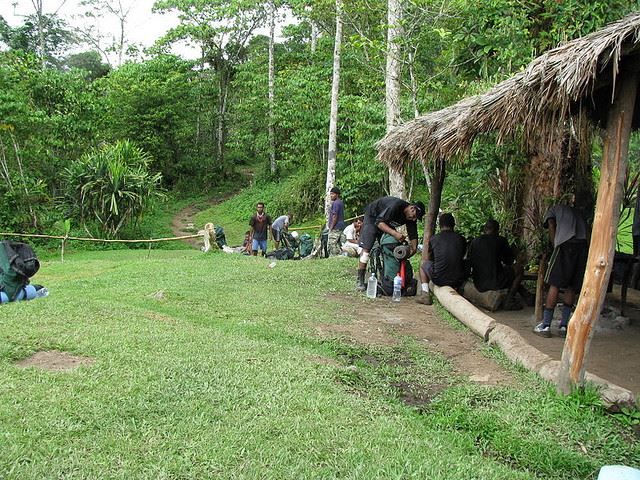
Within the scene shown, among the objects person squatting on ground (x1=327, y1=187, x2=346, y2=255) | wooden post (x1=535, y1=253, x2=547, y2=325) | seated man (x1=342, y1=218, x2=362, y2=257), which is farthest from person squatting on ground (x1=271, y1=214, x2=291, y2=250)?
wooden post (x1=535, y1=253, x2=547, y2=325)

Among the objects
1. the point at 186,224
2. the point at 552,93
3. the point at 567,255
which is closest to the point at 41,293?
the point at 567,255

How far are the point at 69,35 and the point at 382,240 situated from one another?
124ft

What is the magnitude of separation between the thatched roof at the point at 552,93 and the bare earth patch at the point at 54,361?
3.99m

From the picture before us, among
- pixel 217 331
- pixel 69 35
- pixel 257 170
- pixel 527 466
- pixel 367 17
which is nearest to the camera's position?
pixel 527 466

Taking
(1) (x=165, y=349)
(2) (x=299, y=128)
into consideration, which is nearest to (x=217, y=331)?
(1) (x=165, y=349)

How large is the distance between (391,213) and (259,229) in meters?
6.21

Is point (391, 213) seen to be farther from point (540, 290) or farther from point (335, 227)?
point (335, 227)

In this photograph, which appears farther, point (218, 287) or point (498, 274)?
point (218, 287)

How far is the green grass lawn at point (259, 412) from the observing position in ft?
10.5

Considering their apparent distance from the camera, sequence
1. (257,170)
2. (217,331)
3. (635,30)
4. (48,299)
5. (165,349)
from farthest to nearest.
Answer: (257,170) → (48,299) → (217,331) → (165,349) → (635,30)

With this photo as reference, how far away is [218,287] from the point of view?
29.2 ft

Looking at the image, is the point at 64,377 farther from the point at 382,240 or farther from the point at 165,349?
the point at 382,240

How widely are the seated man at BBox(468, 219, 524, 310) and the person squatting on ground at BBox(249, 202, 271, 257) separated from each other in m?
6.86

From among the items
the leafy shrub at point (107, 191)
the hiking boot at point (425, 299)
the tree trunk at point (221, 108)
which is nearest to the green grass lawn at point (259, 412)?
the hiking boot at point (425, 299)
